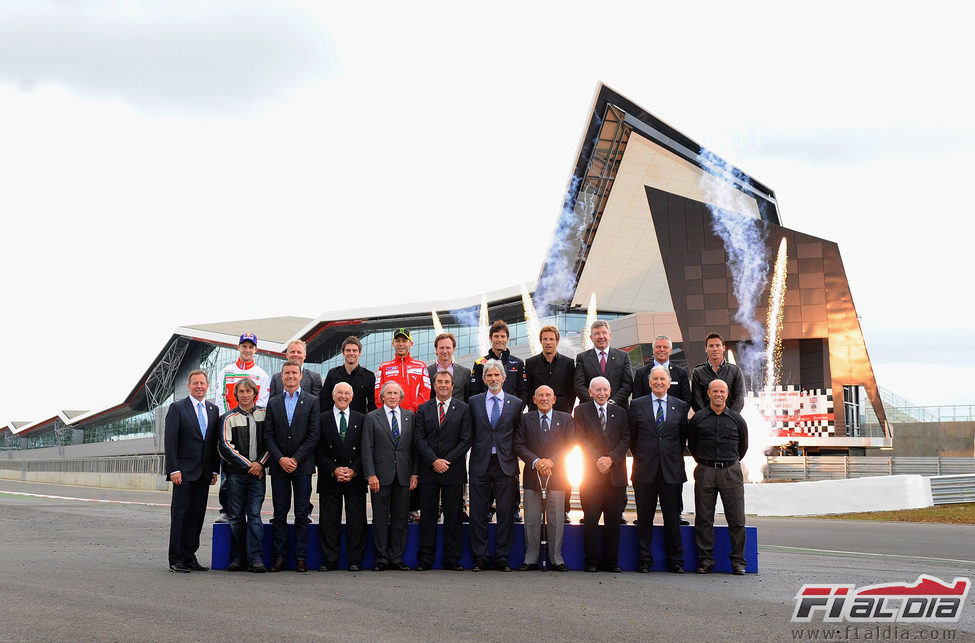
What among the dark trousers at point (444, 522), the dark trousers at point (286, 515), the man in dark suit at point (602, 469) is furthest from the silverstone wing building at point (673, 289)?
the dark trousers at point (286, 515)

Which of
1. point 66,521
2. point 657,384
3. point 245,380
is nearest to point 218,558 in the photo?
point 245,380

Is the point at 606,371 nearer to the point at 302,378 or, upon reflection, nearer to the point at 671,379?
the point at 671,379

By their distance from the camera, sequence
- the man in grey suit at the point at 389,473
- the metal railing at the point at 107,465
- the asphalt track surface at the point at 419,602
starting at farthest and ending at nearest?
the metal railing at the point at 107,465 → the man in grey suit at the point at 389,473 → the asphalt track surface at the point at 419,602

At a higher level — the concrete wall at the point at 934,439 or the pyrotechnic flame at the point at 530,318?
the pyrotechnic flame at the point at 530,318

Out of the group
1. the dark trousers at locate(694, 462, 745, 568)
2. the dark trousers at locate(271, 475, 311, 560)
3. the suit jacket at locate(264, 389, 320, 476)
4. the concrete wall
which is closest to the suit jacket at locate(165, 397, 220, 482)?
the suit jacket at locate(264, 389, 320, 476)

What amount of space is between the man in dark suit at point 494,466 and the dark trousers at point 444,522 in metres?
0.14

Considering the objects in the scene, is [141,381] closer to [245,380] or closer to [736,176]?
[736,176]

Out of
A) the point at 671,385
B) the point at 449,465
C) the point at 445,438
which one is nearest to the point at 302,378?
the point at 445,438

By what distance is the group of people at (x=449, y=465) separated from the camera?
27.4 ft

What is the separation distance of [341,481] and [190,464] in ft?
4.53

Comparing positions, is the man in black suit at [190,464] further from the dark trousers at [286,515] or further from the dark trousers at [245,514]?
the dark trousers at [286,515]

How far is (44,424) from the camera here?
10244 cm

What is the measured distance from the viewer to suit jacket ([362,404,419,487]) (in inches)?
338

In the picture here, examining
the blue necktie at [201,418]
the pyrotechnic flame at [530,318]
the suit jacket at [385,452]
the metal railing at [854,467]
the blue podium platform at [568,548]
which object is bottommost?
the metal railing at [854,467]
